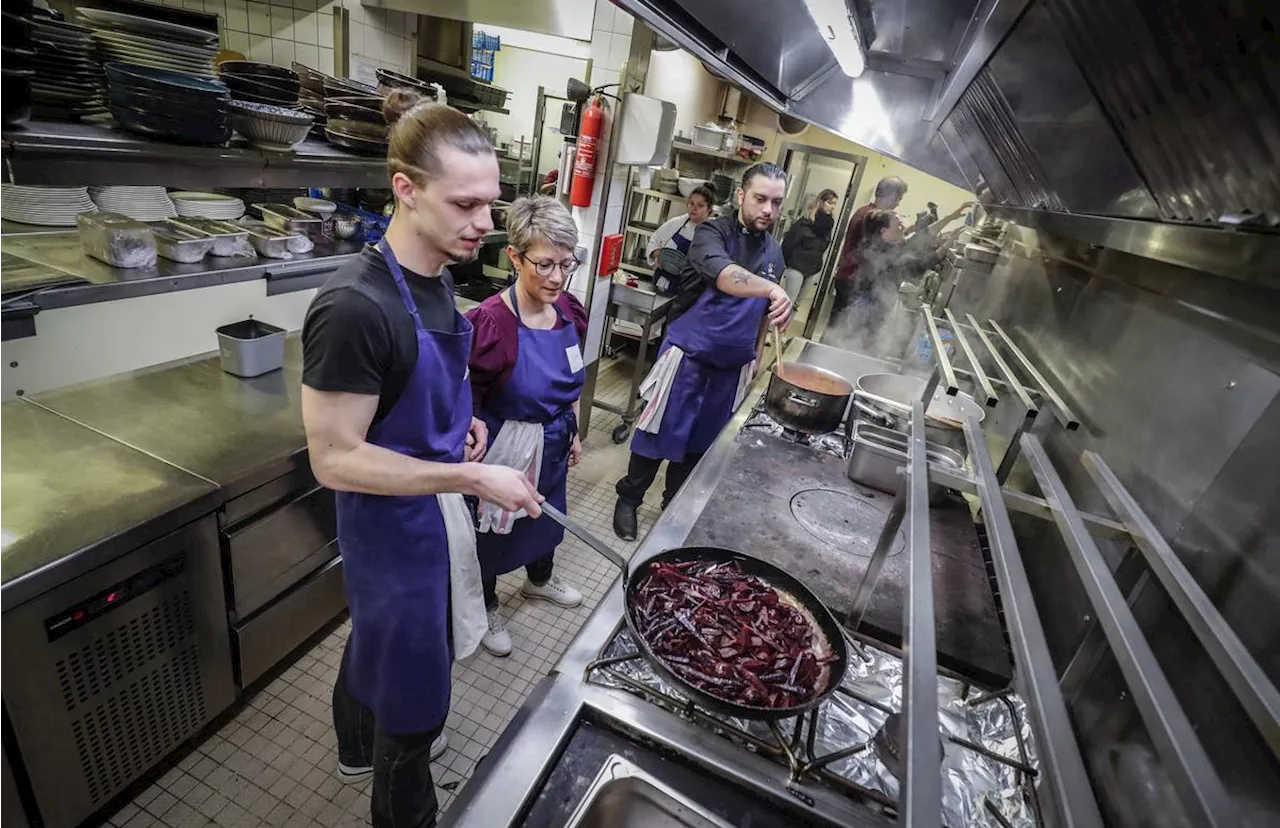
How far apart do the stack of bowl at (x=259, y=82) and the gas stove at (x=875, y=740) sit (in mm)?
2203

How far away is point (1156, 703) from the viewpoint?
619 millimetres

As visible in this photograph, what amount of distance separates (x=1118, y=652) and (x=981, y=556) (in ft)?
3.69

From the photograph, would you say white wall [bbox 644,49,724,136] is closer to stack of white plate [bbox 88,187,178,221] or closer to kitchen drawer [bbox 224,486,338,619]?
stack of white plate [bbox 88,187,178,221]

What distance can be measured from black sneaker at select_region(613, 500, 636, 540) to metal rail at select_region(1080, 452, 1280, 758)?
245 centimetres

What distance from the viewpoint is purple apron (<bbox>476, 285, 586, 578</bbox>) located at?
6.88 ft

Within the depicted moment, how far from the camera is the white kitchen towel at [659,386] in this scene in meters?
3.04

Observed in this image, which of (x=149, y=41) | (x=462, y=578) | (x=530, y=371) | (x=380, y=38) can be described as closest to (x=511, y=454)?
(x=530, y=371)

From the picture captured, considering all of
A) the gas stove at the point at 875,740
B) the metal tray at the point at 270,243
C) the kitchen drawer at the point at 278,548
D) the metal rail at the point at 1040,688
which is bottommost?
the kitchen drawer at the point at 278,548

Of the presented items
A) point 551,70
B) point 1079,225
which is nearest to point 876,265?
point 551,70

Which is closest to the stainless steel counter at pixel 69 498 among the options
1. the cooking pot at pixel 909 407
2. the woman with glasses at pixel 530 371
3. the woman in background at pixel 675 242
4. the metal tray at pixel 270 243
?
the woman with glasses at pixel 530 371

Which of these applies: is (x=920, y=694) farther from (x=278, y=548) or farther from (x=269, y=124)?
(x=269, y=124)

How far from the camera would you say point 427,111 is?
127cm

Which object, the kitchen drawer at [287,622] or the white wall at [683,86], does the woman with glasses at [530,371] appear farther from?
the white wall at [683,86]

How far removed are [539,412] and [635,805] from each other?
4.36 ft
